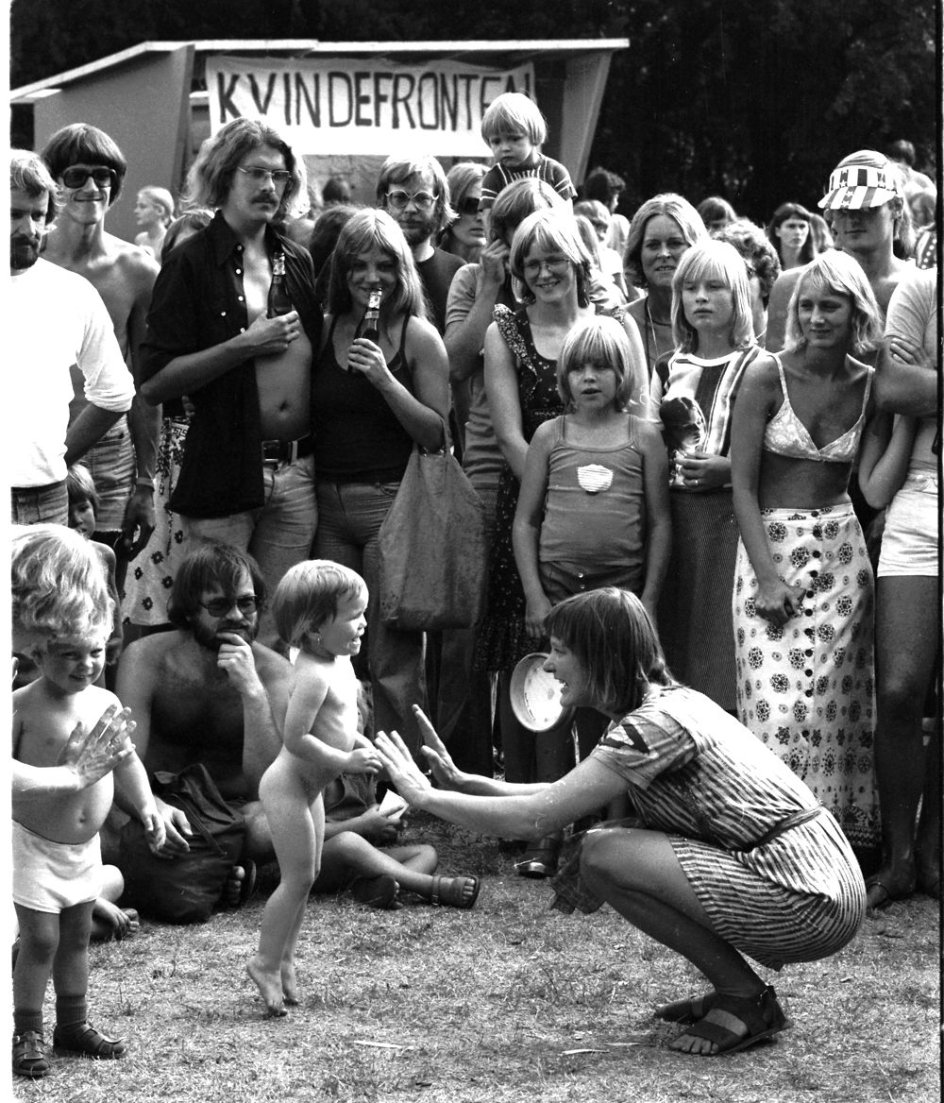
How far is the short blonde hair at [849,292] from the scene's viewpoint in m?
5.47

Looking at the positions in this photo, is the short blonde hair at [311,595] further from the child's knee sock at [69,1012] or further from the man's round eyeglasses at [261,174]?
the man's round eyeglasses at [261,174]

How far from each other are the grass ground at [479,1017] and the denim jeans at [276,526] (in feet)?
3.37

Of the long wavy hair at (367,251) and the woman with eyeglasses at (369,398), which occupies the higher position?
the long wavy hair at (367,251)

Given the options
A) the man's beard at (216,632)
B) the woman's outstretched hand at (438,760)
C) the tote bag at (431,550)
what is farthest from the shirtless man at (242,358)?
the woman's outstretched hand at (438,760)

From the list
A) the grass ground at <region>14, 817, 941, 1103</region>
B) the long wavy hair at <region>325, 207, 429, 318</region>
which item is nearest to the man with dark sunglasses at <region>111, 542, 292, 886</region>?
the grass ground at <region>14, 817, 941, 1103</region>

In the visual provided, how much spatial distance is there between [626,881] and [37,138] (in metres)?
14.1

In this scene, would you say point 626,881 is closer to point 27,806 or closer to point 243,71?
point 27,806

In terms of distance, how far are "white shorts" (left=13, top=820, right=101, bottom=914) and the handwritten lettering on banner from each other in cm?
1140

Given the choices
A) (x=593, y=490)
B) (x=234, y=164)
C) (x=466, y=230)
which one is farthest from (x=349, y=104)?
(x=593, y=490)

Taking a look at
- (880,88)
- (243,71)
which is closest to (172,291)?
(243,71)

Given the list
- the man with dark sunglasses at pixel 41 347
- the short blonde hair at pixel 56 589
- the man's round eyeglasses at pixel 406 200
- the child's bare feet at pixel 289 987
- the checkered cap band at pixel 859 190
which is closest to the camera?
the short blonde hair at pixel 56 589

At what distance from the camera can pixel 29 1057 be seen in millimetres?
4008

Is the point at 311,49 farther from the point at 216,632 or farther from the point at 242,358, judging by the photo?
the point at 216,632

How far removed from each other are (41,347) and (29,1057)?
6.58 ft
